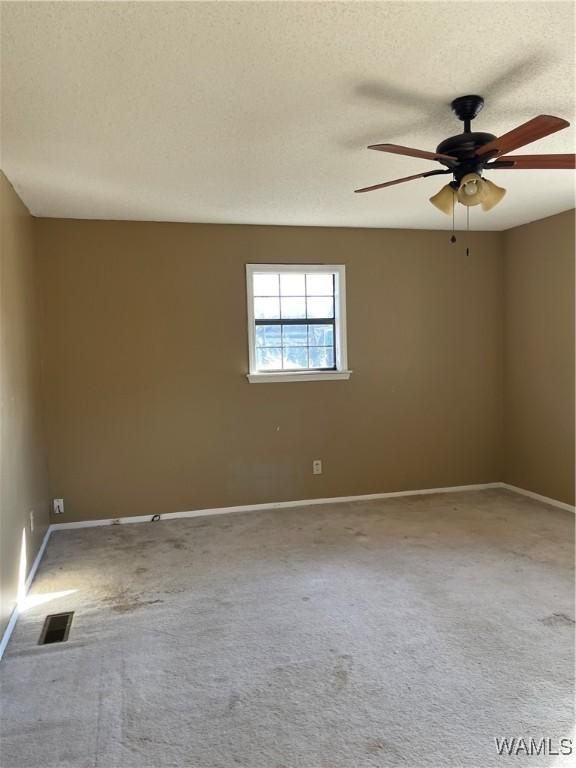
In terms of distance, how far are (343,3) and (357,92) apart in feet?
1.80

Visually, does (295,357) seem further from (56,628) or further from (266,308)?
(56,628)

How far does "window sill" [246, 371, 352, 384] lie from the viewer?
453 cm

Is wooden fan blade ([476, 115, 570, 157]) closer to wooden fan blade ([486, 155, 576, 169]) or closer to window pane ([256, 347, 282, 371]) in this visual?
wooden fan blade ([486, 155, 576, 169])

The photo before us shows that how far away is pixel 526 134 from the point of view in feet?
6.31

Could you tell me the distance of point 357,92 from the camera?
2.15 metres

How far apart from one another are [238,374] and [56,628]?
2.40 metres

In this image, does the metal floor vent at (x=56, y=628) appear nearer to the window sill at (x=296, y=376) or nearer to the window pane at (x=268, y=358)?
the window sill at (x=296, y=376)

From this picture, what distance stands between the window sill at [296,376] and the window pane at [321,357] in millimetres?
144

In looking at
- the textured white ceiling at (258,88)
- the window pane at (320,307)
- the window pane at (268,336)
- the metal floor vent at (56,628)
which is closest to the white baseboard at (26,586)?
the metal floor vent at (56,628)

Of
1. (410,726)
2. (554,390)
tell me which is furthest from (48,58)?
(554,390)

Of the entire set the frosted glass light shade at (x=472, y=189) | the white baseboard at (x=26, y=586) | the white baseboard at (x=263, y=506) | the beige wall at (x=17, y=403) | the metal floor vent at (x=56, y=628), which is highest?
the frosted glass light shade at (x=472, y=189)

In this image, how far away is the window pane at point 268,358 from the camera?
4.65 meters

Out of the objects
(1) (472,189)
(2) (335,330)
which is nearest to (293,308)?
(2) (335,330)

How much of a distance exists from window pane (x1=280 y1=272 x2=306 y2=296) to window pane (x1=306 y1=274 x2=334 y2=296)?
0.05 meters
